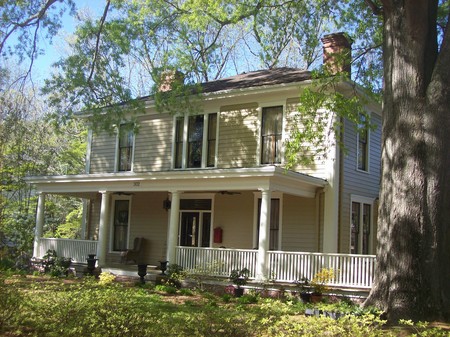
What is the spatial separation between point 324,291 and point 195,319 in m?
7.58

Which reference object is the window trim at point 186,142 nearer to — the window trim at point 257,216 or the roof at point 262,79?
the roof at point 262,79

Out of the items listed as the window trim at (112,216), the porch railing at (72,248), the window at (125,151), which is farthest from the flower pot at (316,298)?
the window at (125,151)

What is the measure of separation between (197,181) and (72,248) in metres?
6.35

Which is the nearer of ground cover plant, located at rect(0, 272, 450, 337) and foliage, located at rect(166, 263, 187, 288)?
ground cover plant, located at rect(0, 272, 450, 337)

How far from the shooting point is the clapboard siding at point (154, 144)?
65.8 feet

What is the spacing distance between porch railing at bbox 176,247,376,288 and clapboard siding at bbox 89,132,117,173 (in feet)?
21.5

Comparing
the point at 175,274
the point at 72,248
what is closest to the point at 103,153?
the point at 72,248

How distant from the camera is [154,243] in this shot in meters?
20.2

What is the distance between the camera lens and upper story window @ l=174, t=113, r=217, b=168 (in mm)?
18969

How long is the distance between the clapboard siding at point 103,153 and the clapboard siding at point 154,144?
4.56 ft

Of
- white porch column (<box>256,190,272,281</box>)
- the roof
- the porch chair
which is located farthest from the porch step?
the roof

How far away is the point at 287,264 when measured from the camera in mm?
14820

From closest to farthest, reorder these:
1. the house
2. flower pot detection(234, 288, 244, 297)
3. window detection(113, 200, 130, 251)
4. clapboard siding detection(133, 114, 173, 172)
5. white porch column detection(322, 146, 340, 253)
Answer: flower pot detection(234, 288, 244, 297) → the house → white porch column detection(322, 146, 340, 253) → clapboard siding detection(133, 114, 173, 172) → window detection(113, 200, 130, 251)

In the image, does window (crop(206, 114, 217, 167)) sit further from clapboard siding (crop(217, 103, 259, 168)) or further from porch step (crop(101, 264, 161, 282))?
porch step (crop(101, 264, 161, 282))
